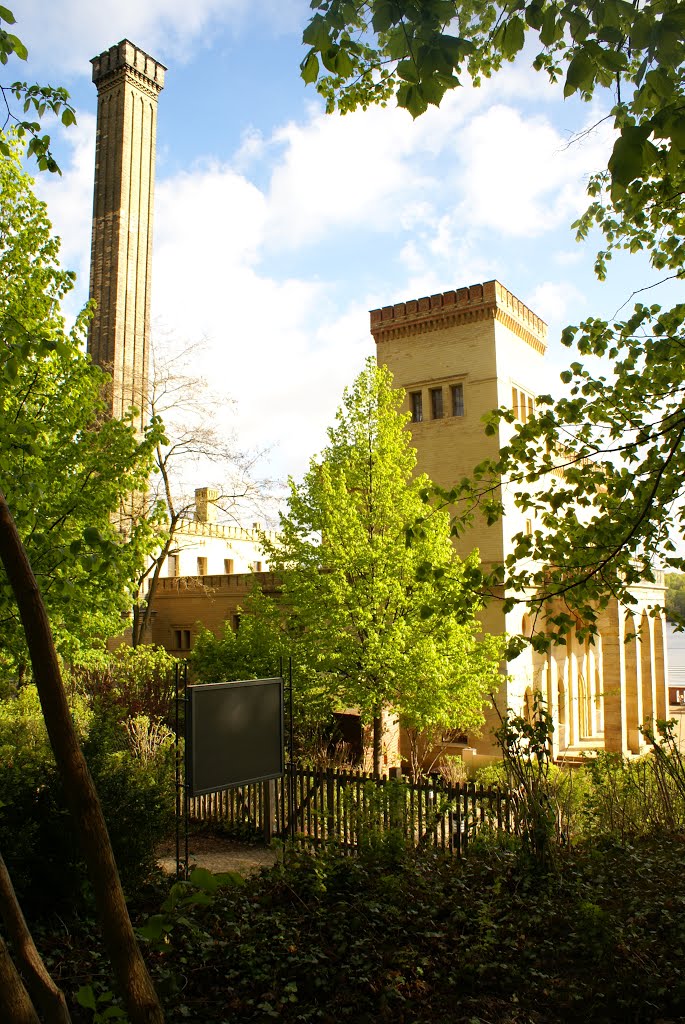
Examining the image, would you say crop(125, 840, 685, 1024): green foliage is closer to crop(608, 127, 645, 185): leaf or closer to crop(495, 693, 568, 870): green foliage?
crop(495, 693, 568, 870): green foliage

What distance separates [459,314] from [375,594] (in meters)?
14.7

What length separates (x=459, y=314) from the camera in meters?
29.4

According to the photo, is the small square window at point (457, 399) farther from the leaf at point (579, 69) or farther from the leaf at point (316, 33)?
the leaf at point (316, 33)

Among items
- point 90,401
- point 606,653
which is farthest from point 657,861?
point 606,653

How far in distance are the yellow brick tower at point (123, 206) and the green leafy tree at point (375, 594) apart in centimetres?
2317

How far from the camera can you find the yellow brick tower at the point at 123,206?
134ft

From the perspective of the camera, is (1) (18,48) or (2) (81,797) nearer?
(2) (81,797)

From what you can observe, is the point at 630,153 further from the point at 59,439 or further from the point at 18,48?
the point at 59,439

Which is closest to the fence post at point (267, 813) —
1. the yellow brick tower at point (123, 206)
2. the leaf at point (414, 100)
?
the leaf at point (414, 100)

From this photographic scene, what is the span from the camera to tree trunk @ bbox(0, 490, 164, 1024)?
285cm

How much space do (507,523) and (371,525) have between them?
29.3 ft

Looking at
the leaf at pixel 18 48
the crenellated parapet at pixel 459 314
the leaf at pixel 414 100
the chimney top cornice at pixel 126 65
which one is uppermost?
the chimney top cornice at pixel 126 65

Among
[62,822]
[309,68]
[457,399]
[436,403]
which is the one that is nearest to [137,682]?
[436,403]

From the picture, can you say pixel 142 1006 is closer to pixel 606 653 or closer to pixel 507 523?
pixel 507 523
